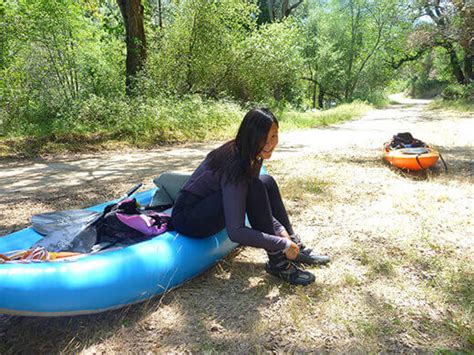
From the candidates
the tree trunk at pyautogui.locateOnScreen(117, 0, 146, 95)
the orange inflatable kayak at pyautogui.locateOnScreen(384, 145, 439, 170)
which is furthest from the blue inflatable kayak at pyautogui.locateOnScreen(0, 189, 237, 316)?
the tree trunk at pyautogui.locateOnScreen(117, 0, 146, 95)

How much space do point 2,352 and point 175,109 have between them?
25.3 ft

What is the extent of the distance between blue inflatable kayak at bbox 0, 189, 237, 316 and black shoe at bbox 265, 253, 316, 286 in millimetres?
410

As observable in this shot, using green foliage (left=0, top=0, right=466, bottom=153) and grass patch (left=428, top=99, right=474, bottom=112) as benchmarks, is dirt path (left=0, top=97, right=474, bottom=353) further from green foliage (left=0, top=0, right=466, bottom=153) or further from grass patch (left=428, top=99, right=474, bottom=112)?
grass patch (left=428, top=99, right=474, bottom=112)

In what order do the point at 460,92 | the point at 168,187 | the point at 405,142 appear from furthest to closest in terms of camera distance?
the point at 460,92 < the point at 405,142 < the point at 168,187

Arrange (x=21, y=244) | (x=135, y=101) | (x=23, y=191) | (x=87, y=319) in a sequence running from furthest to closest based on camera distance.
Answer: (x=135, y=101) → (x=23, y=191) → (x=21, y=244) → (x=87, y=319)

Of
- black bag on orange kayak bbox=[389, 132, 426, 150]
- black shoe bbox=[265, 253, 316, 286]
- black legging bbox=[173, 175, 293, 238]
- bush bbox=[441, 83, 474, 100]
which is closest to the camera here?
black legging bbox=[173, 175, 293, 238]

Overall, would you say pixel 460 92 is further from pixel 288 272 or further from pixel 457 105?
pixel 288 272

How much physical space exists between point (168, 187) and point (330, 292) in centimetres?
150

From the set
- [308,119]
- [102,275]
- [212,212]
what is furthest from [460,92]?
[102,275]

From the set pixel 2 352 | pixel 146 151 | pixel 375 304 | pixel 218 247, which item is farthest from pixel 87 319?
pixel 146 151

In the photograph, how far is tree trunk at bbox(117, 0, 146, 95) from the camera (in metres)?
8.82

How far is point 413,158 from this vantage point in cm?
500

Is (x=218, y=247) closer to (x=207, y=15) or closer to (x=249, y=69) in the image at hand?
(x=207, y=15)

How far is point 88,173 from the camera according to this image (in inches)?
222
